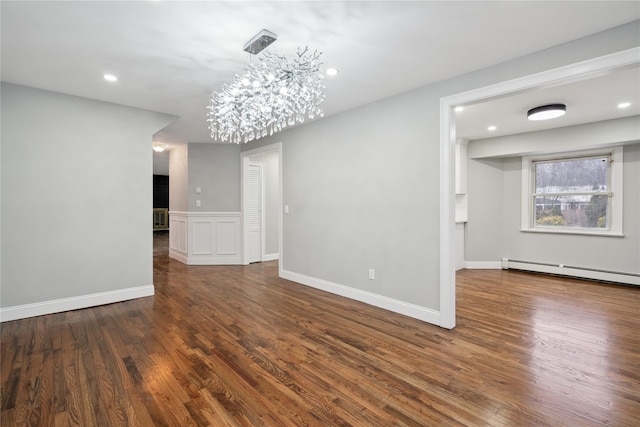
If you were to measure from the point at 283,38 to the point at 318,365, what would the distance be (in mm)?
2507

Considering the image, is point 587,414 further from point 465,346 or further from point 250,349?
point 250,349

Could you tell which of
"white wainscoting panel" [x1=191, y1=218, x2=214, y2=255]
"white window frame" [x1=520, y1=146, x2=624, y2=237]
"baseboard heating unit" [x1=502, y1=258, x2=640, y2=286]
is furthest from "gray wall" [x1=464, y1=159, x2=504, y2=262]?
"white wainscoting panel" [x1=191, y1=218, x2=214, y2=255]

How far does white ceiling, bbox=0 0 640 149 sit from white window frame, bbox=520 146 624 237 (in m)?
1.83

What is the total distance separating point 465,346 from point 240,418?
1958 millimetres

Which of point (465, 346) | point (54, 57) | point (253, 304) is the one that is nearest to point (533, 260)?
point (465, 346)

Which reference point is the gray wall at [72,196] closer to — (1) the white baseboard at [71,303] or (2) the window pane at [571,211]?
(1) the white baseboard at [71,303]

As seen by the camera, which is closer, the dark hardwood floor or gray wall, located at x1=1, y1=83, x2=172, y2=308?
the dark hardwood floor

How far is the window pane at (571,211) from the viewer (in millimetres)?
5129

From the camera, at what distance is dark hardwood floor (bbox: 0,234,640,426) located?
1.84 metres

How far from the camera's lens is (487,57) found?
2635 millimetres

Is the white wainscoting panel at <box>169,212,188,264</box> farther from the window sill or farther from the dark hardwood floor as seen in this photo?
the window sill

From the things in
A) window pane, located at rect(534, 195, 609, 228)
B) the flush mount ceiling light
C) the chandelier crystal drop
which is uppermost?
the flush mount ceiling light

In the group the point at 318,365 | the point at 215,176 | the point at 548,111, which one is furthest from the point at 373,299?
the point at 215,176

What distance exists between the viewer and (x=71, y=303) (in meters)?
3.61
